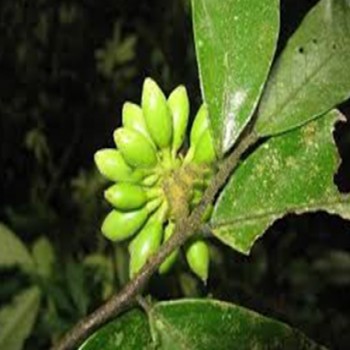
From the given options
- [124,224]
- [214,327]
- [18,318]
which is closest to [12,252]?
[18,318]

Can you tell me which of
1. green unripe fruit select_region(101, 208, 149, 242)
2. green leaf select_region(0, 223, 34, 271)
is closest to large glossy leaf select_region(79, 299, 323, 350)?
green unripe fruit select_region(101, 208, 149, 242)

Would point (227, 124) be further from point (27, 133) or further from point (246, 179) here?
point (27, 133)

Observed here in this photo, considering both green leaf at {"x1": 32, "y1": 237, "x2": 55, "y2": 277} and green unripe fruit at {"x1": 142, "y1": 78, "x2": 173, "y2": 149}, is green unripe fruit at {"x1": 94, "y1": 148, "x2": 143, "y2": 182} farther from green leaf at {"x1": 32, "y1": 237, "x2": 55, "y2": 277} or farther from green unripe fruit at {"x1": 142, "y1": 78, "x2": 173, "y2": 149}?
green leaf at {"x1": 32, "y1": 237, "x2": 55, "y2": 277}

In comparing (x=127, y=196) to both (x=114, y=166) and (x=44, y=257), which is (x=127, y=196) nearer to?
(x=114, y=166)

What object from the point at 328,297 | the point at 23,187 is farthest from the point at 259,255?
the point at 23,187

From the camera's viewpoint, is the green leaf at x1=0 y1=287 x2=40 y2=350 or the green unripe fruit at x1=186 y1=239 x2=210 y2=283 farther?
the green leaf at x1=0 y1=287 x2=40 y2=350

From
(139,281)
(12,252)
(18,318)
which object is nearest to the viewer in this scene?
(139,281)
